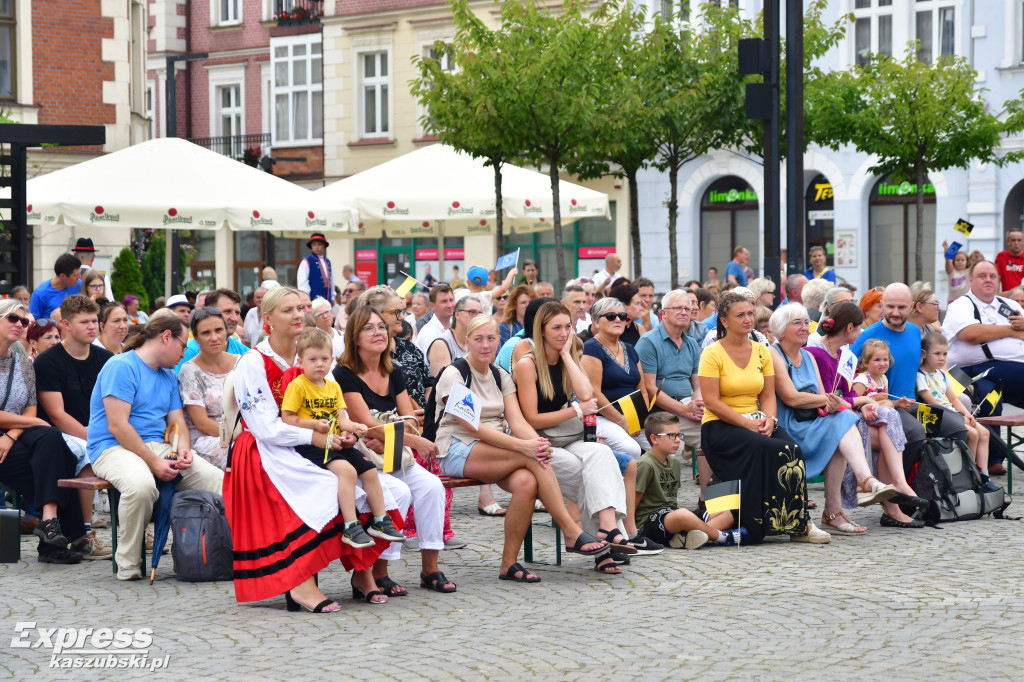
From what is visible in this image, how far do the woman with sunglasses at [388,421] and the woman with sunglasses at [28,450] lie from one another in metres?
2.11

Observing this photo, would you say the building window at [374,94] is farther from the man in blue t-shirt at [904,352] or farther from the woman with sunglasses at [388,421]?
the woman with sunglasses at [388,421]

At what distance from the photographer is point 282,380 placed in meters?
7.27

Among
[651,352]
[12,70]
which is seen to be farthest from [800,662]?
[12,70]

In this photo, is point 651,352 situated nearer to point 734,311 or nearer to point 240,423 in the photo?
point 734,311

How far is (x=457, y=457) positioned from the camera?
797cm

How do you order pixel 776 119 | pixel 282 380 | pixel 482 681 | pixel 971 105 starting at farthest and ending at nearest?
pixel 971 105, pixel 776 119, pixel 282 380, pixel 482 681

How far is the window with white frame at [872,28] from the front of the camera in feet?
97.8

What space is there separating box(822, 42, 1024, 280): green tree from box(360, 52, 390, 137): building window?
15.0 meters

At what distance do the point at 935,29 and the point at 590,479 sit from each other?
23.8m

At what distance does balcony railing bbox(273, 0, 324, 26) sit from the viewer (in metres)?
37.3

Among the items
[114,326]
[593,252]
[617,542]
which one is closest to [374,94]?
[593,252]

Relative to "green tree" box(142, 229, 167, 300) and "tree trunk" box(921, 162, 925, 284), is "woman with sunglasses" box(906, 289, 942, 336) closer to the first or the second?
"tree trunk" box(921, 162, 925, 284)

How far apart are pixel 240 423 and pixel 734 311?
317 centimetres

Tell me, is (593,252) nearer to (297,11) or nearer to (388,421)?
(297,11)
